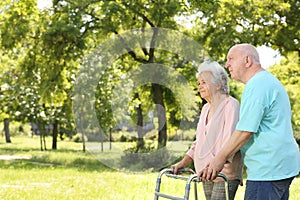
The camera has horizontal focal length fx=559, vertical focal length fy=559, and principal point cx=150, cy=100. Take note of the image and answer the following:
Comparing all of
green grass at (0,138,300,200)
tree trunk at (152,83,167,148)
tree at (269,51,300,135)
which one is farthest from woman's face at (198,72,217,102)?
tree at (269,51,300,135)

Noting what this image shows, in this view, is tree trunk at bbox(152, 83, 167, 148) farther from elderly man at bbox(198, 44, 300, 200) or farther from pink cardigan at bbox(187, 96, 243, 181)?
elderly man at bbox(198, 44, 300, 200)

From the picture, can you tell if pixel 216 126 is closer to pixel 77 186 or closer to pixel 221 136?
pixel 221 136

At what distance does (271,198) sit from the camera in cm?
270

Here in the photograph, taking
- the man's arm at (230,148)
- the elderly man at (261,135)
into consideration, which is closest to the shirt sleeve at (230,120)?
the elderly man at (261,135)

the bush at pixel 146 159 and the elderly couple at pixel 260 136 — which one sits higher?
the elderly couple at pixel 260 136

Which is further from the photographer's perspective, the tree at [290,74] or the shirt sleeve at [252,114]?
the tree at [290,74]

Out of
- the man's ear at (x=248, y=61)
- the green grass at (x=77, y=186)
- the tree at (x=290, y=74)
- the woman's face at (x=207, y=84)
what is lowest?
the green grass at (x=77, y=186)

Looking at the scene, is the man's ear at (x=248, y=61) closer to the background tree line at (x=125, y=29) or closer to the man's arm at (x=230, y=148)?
the man's arm at (x=230, y=148)

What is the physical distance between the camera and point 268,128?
2662mm

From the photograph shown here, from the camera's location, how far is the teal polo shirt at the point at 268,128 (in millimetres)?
2596

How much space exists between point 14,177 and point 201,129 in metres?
9.47

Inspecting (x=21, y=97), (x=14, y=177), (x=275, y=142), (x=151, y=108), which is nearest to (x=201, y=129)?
(x=275, y=142)

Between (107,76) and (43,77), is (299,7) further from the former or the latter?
(43,77)

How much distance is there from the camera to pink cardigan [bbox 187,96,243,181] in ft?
10.0
